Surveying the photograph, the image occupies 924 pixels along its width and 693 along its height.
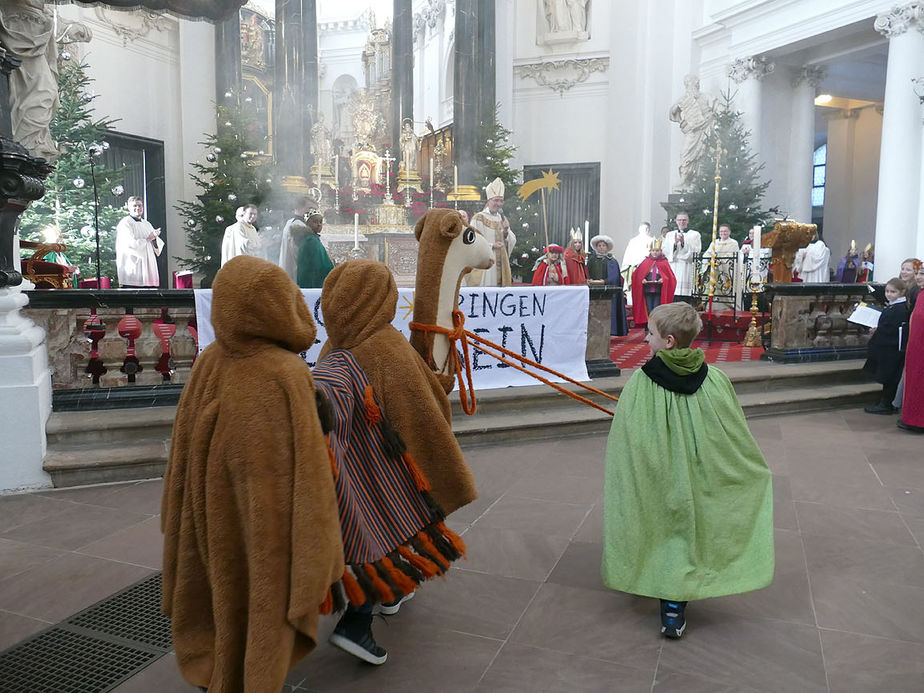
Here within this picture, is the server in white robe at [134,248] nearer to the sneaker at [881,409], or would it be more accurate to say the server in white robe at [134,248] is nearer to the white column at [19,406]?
the white column at [19,406]

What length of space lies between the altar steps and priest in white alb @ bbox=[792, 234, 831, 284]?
30.4ft

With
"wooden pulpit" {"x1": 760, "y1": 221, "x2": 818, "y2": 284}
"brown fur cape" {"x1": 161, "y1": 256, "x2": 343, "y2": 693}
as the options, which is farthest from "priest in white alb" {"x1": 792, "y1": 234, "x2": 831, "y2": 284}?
"brown fur cape" {"x1": 161, "y1": 256, "x2": 343, "y2": 693}

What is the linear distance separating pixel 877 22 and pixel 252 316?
1516 centimetres

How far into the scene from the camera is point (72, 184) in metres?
12.5

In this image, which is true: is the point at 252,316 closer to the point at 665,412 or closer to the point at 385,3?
the point at 665,412

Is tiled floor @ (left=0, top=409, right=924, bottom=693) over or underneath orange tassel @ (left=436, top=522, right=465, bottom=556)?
underneath

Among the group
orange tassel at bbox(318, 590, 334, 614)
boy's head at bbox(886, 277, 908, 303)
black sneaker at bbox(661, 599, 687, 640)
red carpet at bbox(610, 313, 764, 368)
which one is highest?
boy's head at bbox(886, 277, 908, 303)

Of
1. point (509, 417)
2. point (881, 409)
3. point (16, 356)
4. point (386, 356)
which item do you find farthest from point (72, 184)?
point (881, 409)

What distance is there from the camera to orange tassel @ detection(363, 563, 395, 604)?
8.14 feet

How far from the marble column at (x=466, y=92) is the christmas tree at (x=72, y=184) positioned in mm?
7833

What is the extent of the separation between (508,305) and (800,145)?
46.3 feet

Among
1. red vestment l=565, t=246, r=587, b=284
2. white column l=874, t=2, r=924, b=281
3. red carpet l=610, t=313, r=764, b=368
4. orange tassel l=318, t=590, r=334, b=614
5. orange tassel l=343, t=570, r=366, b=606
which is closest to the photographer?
orange tassel l=318, t=590, r=334, b=614

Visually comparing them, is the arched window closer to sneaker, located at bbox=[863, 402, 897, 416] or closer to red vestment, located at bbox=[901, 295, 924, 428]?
sneaker, located at bbox=[863, 402, 897, 416]

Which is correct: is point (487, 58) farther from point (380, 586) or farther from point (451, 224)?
point (380, 586)
